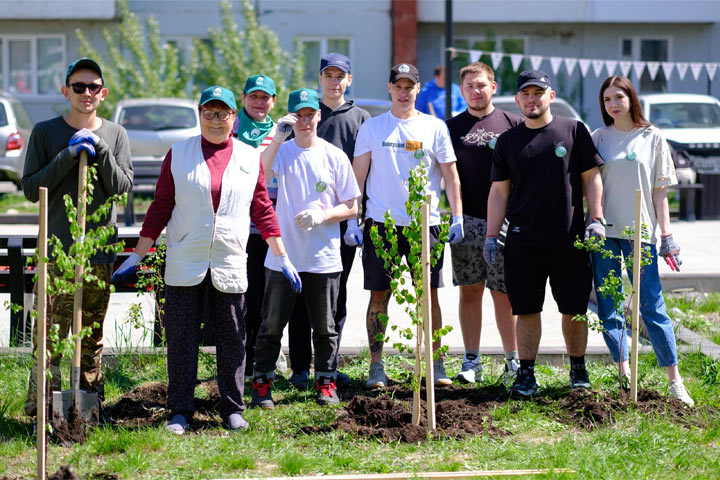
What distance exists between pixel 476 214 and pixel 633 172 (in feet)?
3.63

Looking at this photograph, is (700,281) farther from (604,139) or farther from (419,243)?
(419,243)

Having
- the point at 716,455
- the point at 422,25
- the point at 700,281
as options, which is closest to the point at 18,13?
the point at 422,25

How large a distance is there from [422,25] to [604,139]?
20.1 meters

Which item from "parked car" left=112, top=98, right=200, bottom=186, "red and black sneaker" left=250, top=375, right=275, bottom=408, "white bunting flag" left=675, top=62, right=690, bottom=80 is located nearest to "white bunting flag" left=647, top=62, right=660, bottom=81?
"white bunting flag" left=675, top=62, right=690, bottom=80

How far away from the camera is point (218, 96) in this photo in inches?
207

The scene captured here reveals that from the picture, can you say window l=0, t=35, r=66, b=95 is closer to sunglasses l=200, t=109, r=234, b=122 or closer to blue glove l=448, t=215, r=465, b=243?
blue glove l=448, t=215, r=465, b=243

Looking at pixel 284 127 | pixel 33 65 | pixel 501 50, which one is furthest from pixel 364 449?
pixel 33 65

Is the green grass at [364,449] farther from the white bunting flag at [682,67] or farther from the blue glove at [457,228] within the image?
the white bunting flag at [682,67]

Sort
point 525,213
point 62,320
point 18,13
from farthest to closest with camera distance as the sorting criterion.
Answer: point 18,13 < point 525,213 < point 62,320

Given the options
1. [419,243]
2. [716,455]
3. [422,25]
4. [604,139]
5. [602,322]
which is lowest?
[716,455]

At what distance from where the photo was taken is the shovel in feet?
16.2

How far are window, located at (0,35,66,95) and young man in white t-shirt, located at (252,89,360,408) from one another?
21.3 meters

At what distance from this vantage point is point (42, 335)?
4539mm

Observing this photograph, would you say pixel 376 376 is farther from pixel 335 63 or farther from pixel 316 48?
pixel 316 48
